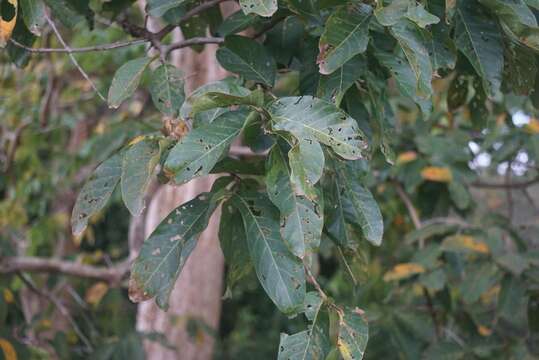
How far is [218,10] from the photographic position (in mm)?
1604

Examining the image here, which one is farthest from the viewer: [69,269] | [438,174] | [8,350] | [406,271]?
[69,269]

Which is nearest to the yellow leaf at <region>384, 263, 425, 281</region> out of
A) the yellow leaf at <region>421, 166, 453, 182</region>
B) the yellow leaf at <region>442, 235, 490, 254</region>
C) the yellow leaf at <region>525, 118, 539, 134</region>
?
→ the yellow leaf at <region>442, 235, 490, 254</region>

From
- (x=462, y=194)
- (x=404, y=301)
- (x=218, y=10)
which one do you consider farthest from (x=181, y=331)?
(x=218, y=10)

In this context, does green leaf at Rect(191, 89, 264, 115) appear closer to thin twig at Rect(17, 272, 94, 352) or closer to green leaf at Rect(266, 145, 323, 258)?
green leaf at Rect(266, 145, 323, 258)

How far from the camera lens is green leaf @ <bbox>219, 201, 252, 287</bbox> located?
1161 millimetres

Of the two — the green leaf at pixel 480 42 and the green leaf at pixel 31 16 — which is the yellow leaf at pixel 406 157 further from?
the green leaf at pixel 31 16

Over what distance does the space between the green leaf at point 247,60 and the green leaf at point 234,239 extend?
0.23 meters

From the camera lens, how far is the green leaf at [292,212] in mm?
990

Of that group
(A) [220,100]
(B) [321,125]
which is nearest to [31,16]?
(A) [220,100]

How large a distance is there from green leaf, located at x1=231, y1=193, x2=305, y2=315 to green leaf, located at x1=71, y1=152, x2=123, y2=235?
0.20 m

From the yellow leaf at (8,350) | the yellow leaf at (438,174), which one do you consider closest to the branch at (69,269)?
the yellow leaf at (8,350)

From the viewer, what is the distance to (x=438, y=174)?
2.57 meters

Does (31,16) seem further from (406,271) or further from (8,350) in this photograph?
(406,271)

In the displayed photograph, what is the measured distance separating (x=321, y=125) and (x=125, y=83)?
1.33 ft
